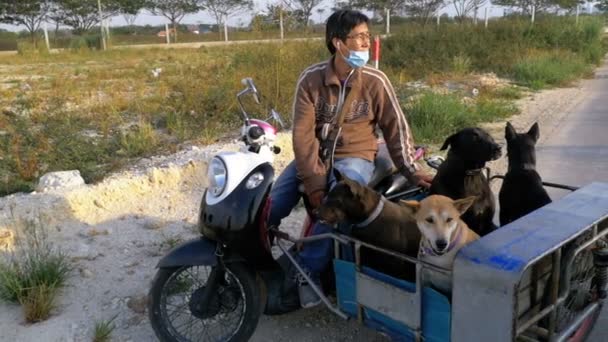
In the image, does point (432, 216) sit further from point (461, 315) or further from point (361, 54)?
point (361, 54)

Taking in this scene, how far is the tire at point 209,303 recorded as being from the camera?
9.12 feet

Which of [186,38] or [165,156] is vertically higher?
[186,38]

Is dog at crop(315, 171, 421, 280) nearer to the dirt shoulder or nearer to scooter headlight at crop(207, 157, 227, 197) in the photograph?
scooter headlight at crop(207, 157, 227, 197)

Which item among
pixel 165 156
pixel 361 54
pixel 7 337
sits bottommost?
pixel 7 337

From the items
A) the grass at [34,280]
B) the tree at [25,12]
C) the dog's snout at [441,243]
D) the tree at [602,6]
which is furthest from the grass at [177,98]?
the tree at [602,6]

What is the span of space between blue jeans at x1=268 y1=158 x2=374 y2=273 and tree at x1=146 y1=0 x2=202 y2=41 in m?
44.3

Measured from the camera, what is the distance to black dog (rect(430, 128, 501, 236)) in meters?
3.09

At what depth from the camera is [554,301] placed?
7.22 ft

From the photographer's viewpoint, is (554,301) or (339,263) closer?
(554,301)

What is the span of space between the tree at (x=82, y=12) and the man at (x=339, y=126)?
39.0 meters

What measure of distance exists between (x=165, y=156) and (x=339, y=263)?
3.87 metres

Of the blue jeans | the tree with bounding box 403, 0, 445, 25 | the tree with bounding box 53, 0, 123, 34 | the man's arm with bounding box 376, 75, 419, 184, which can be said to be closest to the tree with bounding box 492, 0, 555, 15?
the tree with bounding box 403, 0, 445, 25

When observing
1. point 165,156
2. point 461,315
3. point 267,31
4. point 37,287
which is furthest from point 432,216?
point 267,31

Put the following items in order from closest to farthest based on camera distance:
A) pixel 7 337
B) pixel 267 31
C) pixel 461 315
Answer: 1. pixel 461 315
2. pixel 7 337
3. pixel 267 31
